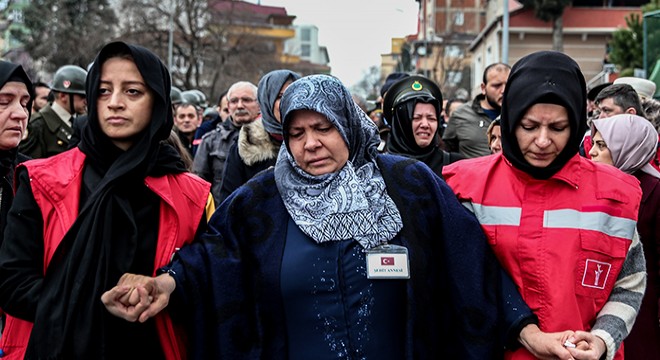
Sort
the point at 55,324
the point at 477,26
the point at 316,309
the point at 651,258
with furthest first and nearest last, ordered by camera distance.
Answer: the point at 477,26 → the point at 651,258 → the point at 316,309 → the point at 55,324

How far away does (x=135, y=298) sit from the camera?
261 centimetres

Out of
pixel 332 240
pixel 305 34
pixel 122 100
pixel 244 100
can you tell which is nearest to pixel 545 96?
pixel 332 240

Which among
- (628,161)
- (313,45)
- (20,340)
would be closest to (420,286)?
(20,340)

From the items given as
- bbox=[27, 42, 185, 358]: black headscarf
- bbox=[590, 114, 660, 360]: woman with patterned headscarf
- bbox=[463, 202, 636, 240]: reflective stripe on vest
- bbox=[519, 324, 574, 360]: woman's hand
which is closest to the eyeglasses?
bbox=[590, 114, 660, 360]: woman with patterned headscarf

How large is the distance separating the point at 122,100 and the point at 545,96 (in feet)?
5.51

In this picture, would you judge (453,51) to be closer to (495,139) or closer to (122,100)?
(495,139)

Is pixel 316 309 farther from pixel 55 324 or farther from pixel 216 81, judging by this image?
pixel 216 81

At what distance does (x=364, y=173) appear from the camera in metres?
3.01

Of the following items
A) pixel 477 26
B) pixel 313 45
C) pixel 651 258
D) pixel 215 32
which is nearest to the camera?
pixel 651 258

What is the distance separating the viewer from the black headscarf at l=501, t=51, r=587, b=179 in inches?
115

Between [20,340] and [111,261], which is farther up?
[111,261]

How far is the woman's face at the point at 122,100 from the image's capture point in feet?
9.61

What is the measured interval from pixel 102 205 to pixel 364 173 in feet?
3.40

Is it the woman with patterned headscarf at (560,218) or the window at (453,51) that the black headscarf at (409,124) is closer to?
the woman with patterned headscarf at (560,218)
